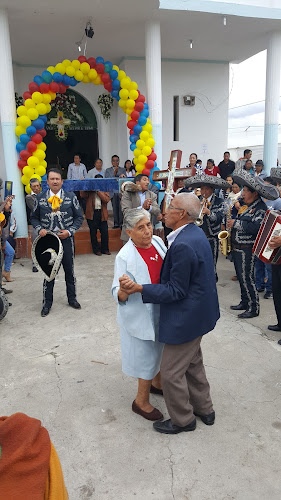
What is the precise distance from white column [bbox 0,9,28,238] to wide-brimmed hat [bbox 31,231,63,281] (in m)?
3.49

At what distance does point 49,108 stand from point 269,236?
5.69 m

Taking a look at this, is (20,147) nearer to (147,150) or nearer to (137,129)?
(137,129)

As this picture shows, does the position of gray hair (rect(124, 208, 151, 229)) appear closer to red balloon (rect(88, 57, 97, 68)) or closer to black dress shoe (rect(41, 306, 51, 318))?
black dress shoe (rect(41, 306, 51, 318))

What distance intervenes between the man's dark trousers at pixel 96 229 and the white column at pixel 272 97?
4.83m

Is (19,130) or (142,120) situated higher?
(142,120)

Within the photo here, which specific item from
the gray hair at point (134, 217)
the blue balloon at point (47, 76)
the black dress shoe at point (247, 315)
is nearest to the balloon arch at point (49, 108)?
the blue balloon at point (47, 76)

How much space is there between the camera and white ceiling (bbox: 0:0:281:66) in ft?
24.5

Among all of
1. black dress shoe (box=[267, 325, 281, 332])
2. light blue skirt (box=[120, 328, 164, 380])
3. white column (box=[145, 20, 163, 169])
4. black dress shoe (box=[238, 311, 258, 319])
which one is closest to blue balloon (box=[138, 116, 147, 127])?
white column (box=[145, 20, 163, 169])

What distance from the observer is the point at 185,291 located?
232cm

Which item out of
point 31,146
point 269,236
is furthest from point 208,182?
point 31,146

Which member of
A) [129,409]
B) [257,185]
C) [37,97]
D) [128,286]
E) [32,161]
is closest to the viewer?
[128,286]

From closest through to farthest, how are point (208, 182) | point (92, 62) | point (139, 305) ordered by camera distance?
point (139, 305)
point (208, 182)
point (92, 62)

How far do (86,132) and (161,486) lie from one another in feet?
37.1

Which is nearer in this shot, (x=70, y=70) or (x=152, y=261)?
(x=152, y=261)
